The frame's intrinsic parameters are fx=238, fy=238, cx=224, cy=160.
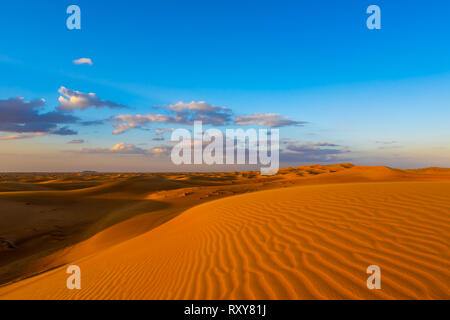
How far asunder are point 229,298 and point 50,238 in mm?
13055

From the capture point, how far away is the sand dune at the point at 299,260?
3.10m

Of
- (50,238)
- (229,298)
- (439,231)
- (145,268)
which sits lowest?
(50,238)

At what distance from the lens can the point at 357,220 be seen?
527 cm

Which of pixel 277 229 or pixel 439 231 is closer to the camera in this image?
pixel 439 231

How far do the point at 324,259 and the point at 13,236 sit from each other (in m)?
15.4

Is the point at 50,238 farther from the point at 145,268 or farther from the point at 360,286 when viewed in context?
the point at 360,286

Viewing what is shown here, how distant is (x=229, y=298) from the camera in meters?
3.17

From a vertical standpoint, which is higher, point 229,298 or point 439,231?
point 439,231

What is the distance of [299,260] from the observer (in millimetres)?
3854

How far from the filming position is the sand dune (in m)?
3.10

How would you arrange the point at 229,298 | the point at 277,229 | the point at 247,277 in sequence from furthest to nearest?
the point at 277,229 < the point at 247,277 < the point at 229,298

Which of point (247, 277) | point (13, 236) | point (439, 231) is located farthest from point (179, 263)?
point (13, 236)

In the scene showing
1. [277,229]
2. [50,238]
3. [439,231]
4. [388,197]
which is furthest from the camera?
[50,238]
